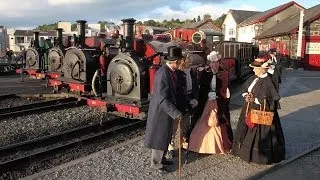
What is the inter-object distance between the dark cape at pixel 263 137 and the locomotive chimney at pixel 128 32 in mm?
3493

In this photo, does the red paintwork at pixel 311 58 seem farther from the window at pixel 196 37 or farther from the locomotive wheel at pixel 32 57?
the locomotive wheel at pixel 32 57

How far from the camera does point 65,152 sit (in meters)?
7.36

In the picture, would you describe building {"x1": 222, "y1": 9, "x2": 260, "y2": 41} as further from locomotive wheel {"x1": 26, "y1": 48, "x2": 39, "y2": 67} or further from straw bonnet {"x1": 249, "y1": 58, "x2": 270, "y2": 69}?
straw bonnet {"x1": 249, "y1": 58, "x2": 270, "y2": 69}

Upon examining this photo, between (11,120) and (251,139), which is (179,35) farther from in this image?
(251,139)

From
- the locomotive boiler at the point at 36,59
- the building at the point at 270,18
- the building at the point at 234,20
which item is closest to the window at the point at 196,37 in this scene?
the locomotive boiler at the point at 36,59

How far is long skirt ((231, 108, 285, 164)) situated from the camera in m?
6.07

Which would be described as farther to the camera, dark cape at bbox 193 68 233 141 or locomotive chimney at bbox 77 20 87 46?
locomotive chimney at bbox 77 20 87 46

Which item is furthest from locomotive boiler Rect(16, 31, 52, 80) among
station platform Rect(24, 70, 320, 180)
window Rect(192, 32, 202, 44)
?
station platform Rect(24, 70, 320, 180)

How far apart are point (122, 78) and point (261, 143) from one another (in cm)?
368

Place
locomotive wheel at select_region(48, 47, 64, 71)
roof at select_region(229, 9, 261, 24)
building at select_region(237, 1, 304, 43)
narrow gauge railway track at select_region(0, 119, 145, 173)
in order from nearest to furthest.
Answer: narrow gauge railway track at select_region(0, 119, 145, 173) → locomotive wheel at select_region(48, 47, 64, 71) → building at select_region(237, 1, 304, 43) → roof at select_region(229, 9, 261, 24)

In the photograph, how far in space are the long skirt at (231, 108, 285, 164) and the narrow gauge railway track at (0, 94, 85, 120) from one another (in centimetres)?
636

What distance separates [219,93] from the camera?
6605 mm

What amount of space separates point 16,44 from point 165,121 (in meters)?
58.1

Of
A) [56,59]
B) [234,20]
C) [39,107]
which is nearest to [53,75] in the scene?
[56,59]
